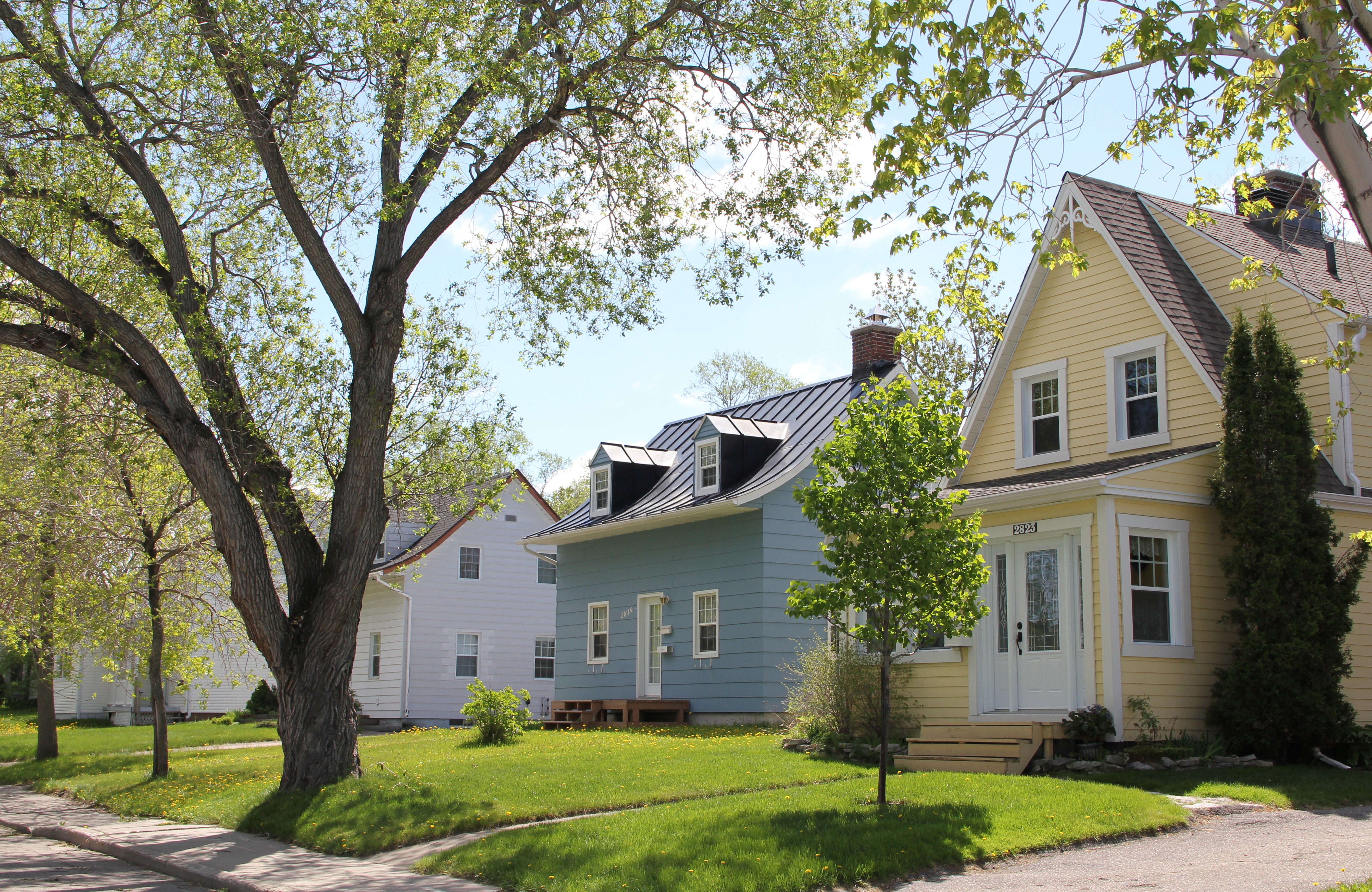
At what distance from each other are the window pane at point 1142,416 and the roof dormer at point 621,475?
464 inches

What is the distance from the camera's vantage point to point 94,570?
58.0 feet

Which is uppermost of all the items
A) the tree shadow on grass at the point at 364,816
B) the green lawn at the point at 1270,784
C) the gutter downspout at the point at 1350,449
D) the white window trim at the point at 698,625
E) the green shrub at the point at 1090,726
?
the gutter downspout at the point at 1350,449

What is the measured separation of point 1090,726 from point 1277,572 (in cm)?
275

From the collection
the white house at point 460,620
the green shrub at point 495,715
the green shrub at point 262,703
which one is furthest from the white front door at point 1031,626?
the green shrub at point 262,703

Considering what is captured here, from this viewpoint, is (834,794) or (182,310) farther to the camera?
(182,310)

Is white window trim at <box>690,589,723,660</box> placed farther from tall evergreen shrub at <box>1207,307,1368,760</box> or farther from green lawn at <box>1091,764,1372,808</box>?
green lawn at <box>1091,764,1372,808</box>

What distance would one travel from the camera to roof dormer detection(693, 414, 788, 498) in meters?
22.7

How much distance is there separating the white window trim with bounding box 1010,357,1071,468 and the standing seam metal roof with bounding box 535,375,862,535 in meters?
3.91

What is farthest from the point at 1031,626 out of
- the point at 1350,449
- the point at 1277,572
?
the point at 1350,449

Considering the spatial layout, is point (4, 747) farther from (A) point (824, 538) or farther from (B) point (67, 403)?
(A) point (824, 538)

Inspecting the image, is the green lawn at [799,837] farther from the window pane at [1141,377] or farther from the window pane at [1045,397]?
the window pane at [1045,397]

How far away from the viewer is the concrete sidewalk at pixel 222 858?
28.4ft

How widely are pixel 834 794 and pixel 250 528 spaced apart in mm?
6770

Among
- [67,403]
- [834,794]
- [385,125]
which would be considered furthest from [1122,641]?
[67,403]
